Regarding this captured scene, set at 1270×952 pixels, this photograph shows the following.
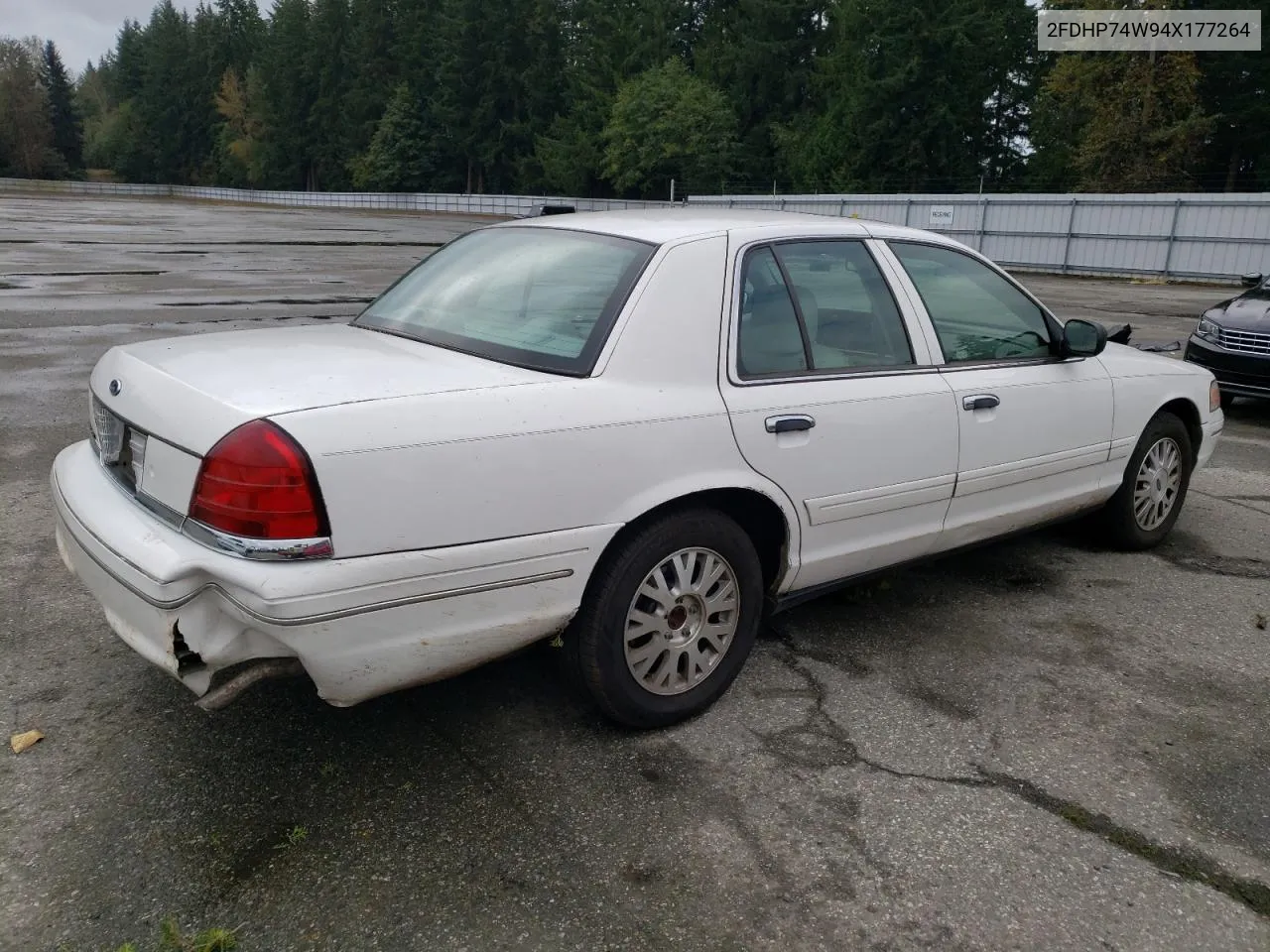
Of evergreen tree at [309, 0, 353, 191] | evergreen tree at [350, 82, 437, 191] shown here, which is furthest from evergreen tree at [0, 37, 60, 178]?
evergreen tree at [350, 82, 437, 191]

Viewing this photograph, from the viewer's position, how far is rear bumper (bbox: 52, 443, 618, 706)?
2461 millimetres

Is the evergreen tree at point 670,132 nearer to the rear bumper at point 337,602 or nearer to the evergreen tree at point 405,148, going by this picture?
the evergreen tree at point 405,148

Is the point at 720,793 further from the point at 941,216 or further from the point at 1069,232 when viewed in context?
the point at 941,216

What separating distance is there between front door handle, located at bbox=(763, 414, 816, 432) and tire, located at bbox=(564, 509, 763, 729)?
32cm

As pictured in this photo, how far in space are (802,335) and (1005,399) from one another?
1.02 meters

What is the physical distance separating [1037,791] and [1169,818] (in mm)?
343

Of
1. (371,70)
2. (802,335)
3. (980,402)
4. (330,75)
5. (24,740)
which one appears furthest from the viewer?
(330,75)

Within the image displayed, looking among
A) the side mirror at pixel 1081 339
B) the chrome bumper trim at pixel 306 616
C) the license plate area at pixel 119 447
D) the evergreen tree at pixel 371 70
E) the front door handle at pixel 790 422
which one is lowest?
the chrome bumper trim at pixel 306 616

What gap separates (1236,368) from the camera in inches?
322

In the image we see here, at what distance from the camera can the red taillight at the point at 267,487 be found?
244 centimetres

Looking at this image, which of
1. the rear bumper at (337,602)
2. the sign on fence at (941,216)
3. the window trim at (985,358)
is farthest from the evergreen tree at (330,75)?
Answer: the rear bumper at (337,602)

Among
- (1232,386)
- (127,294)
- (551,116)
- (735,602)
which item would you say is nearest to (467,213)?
(551,116)

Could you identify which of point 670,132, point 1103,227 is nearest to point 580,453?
point 1103,227

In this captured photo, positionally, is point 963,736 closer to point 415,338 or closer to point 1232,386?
point 415,338
